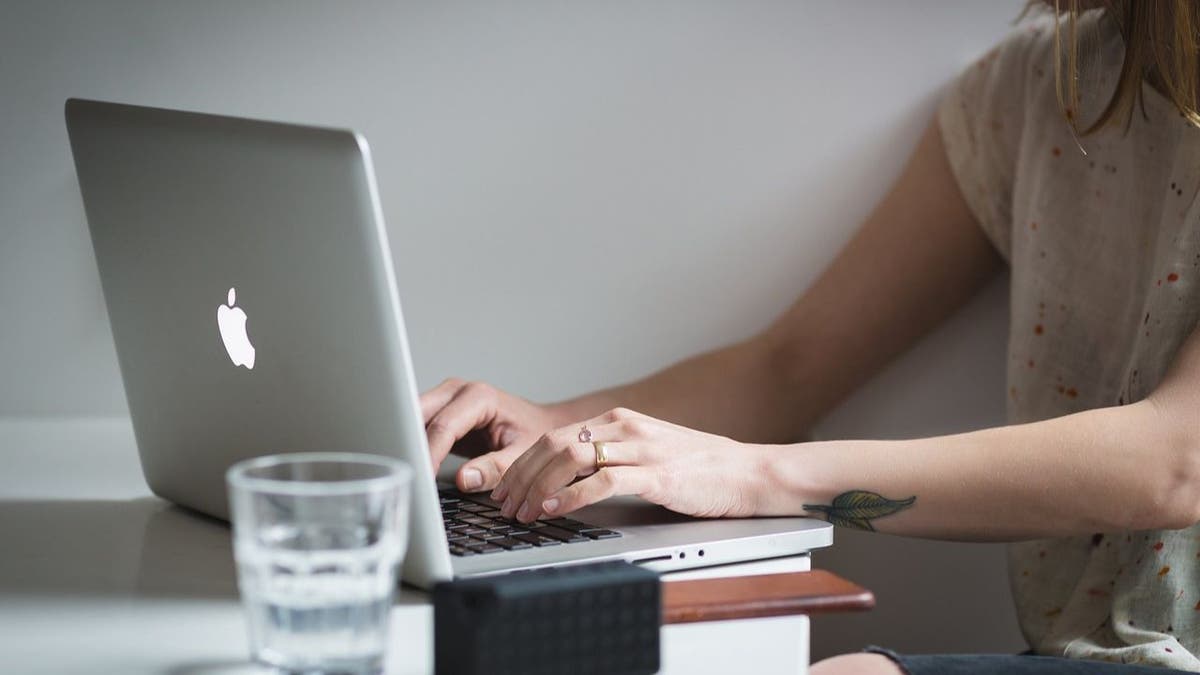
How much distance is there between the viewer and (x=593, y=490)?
910 millimetres

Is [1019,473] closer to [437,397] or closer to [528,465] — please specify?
[528,465]

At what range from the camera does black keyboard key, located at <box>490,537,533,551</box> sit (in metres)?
0.87

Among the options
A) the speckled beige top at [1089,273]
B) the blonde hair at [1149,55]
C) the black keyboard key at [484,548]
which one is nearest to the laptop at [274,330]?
the black keyboard key at [484,548]

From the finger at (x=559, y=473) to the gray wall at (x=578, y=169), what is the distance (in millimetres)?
605

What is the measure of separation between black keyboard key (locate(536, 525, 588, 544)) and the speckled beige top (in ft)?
1.72

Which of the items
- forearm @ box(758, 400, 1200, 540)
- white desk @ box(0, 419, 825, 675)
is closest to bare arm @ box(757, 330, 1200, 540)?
forearm @ box(758, 400, 1200, 540)

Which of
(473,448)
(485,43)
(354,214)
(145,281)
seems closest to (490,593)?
(354,214)

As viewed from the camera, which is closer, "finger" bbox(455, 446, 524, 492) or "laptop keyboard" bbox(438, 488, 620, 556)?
"laptop keyboard" bbox(438, 488, 620, 556)

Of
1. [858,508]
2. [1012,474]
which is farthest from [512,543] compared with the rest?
[1012,474]

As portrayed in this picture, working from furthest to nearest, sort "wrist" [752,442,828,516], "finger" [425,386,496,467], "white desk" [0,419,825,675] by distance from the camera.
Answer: "finger" [425,386,496,467], "wrist" [752,442,828,516], "white desk" [0,419,825,675]

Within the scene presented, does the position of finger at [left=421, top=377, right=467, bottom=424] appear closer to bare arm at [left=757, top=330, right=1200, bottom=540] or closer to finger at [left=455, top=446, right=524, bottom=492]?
finger at [left=455, top=446, right=524, bottom=492]

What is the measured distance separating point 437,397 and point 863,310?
22.4 inches

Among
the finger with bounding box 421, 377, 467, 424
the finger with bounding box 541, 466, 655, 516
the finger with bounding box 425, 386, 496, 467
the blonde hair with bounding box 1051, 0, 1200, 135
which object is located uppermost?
the blonde hair with bounding box 1051, 0, 1200, 135

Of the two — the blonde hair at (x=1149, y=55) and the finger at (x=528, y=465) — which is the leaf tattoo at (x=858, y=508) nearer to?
the finger at (x=528, y=465)
